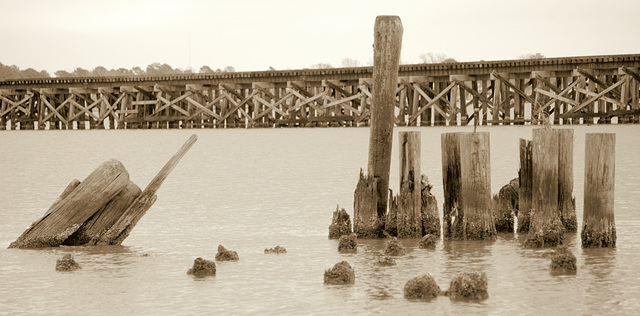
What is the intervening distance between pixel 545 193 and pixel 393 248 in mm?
1494

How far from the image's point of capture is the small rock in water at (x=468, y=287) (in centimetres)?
728

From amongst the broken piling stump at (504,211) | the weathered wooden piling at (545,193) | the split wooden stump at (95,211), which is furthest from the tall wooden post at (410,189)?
the split wooden stump at (95,211)

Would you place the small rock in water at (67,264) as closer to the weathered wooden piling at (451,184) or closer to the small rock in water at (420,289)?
the small rock in water at (420,289)

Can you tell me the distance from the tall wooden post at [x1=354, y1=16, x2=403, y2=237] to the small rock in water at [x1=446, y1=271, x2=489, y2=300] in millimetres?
2543

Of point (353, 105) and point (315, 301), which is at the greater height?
point (353, 105)

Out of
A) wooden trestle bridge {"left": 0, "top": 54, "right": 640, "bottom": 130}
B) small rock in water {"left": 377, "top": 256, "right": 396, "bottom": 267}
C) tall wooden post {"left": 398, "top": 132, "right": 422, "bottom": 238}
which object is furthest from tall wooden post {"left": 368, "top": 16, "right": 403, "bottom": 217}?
wooden trestle bridge {"left": 0, "top": 54, "right": 640, "bottom": 130}

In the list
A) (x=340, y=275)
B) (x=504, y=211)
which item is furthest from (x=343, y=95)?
(x=340, y=275)

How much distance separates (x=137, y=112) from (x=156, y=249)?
30.4 m

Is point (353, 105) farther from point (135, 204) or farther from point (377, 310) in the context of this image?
point (377, 310)

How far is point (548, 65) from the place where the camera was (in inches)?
1260

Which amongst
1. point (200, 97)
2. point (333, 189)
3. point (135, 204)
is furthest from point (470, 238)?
point (200, 97)

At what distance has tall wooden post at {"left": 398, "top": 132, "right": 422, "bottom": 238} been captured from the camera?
955 cm

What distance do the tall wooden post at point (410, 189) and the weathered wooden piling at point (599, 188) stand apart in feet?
5.00

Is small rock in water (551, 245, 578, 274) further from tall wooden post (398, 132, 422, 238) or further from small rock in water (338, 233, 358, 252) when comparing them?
small rock in water (338, 233, 358, 252)
